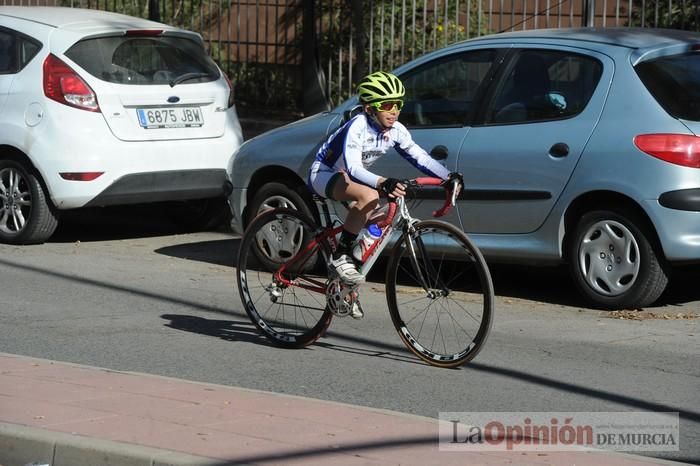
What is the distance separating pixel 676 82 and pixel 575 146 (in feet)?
2.49

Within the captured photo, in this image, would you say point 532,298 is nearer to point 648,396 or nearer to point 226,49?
point 648,396

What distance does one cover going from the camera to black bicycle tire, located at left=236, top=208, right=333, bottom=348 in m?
7.38

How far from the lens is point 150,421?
18.3 feet

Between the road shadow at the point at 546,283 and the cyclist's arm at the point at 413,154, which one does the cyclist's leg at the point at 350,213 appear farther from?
the road shadow at the point at 546,283

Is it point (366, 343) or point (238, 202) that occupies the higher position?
point (238, 202)

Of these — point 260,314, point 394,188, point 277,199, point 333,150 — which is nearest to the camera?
point 394,188

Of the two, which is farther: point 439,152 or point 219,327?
point 439,152

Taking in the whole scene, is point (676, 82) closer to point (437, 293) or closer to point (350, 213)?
point (437, 293)

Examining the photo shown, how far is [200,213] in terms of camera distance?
12.3 m

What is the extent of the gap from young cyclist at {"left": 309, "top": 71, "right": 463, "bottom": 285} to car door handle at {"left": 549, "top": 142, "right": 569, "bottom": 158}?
57.1 inches

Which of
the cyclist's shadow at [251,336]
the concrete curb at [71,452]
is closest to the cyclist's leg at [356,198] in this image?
the cyclist's shadow at [251,336]

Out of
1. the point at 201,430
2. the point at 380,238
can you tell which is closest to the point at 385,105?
the point at 380,238

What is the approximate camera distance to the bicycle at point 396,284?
6.89 metres

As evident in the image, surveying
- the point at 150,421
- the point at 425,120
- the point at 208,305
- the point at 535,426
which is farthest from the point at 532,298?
the point at 150,421
